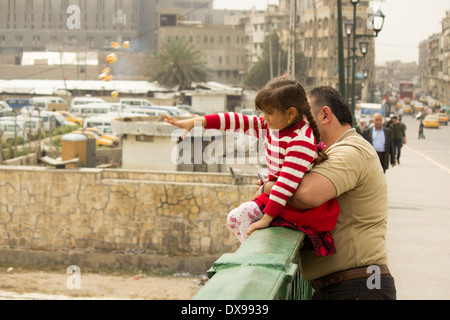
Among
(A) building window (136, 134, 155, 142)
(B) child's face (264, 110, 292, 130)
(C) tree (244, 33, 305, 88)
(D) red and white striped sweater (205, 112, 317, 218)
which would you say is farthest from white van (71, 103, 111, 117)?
(B) child's face (264, 110, 292, 130)

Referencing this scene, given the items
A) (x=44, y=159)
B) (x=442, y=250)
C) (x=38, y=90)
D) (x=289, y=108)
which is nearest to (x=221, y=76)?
(x=38, y=90)

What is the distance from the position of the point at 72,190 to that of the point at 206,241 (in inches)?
151

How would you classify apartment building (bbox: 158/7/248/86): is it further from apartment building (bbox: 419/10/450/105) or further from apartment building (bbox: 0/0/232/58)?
apartment building (bbox: 419/10/450/105)

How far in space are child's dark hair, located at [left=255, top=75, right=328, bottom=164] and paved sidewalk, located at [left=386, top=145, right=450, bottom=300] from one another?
4.21 m

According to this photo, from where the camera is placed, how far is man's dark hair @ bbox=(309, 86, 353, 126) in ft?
11.3

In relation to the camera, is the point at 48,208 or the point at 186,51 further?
the point at 186,51

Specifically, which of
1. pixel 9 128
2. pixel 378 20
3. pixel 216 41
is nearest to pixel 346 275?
pixel 378 20

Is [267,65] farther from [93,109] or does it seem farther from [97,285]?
[97,285]

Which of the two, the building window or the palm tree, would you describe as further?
the palm tree

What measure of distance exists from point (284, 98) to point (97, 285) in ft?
51.4

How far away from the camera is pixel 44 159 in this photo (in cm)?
2105

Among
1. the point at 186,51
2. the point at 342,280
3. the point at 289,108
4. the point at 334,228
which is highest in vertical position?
the point at 186,51

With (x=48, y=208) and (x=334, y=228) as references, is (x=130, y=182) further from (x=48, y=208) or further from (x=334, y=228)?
(x=334, y=228)

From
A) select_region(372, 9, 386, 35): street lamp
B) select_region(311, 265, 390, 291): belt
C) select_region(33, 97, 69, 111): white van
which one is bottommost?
select_region(311, 265, 390, 291): belt
